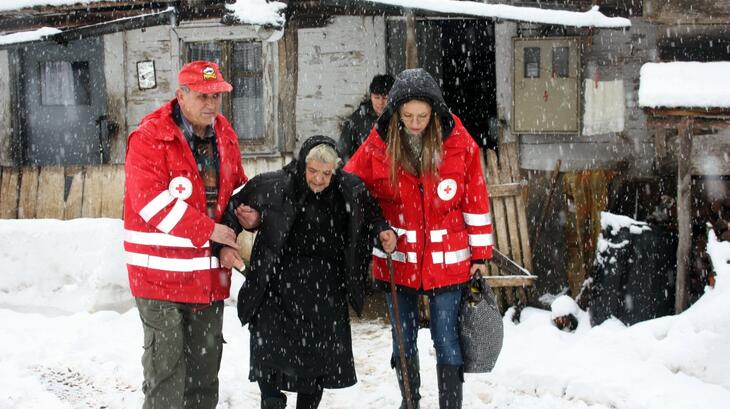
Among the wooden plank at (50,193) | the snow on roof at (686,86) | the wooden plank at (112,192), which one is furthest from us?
the wooden plank at (50,193)

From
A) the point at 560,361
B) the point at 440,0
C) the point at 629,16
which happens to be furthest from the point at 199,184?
the point at 629,16

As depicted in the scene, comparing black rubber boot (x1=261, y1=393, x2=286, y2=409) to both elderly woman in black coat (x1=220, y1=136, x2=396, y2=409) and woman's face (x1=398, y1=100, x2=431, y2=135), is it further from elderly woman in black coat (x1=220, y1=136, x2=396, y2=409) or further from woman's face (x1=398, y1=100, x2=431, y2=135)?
woman's face (x1=398, y1=100, x2=431, y2=135)

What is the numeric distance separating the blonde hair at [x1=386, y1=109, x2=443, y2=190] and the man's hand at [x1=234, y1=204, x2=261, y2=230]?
76 cm

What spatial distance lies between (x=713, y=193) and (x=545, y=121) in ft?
6.42

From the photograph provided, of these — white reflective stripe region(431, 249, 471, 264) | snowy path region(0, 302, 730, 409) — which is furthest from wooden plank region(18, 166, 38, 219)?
white reflective stripe region(431, 249, 471, 264)

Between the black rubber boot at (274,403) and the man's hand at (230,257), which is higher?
the man's hand at (230,257)

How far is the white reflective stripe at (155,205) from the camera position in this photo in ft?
12.1

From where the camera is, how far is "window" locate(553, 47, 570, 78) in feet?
27.8

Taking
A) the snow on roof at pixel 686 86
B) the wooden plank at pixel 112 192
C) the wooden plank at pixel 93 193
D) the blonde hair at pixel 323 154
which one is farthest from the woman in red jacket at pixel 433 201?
the wooden plank at pixel 93 193

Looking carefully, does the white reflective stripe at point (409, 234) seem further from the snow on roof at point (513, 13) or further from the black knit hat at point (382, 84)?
the snow on roof at point (513, 13)

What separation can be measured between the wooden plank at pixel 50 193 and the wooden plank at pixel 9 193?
265 mm

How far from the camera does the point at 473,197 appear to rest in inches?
165

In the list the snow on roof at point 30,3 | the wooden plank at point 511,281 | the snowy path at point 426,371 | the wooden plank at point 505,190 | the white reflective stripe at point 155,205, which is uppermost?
the snow on roof at point 30,3

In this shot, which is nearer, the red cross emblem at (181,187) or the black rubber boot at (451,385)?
the red cross emblem at (181,187)
